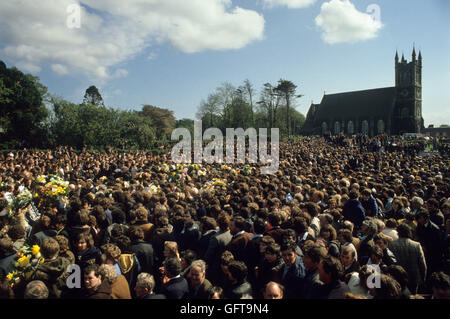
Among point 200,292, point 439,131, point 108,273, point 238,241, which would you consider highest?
point 439,131

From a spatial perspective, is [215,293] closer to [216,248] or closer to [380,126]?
[216,248]

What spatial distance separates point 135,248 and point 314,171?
9.41 m

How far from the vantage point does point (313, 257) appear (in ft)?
11.3

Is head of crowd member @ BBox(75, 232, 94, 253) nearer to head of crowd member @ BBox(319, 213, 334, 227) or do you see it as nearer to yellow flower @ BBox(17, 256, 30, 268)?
yellow flower @ BBox(17, 256, 30, 268)

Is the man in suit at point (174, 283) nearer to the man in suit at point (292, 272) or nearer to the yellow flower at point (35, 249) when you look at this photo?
the man in suit at point (292, 272)

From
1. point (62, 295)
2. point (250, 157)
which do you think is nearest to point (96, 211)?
point (62, 295)

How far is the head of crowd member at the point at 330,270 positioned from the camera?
3084 mm

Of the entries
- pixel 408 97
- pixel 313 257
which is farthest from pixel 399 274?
pixel 408 97

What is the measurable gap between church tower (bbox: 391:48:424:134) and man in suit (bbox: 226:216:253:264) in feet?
222

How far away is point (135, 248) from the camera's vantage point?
4.40 meters

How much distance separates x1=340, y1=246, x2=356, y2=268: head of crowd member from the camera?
12.5 ft

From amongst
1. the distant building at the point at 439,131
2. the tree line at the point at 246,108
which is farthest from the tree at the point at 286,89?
the distant building at the point at 439,131

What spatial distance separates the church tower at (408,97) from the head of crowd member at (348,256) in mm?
67626

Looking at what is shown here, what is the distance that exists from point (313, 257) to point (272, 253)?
532 mm
